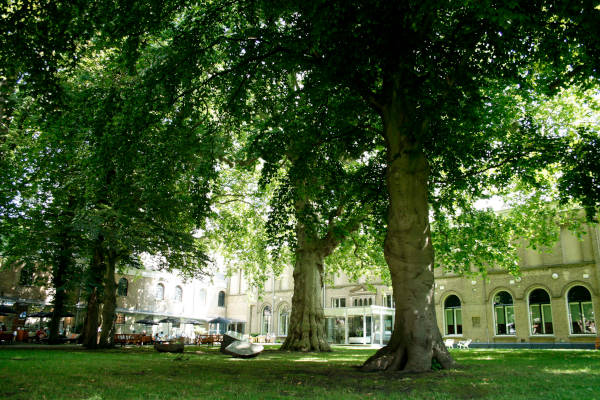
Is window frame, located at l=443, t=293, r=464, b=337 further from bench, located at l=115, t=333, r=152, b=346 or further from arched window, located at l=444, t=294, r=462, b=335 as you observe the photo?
bench, located at l=115, t=333, r=152, b=346

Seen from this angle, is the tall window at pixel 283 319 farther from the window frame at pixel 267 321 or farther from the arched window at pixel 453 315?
the arched window at pixel 453 315

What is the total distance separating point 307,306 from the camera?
64.5ft

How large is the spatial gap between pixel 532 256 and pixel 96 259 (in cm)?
2957

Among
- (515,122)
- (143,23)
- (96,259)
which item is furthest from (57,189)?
(515,122)

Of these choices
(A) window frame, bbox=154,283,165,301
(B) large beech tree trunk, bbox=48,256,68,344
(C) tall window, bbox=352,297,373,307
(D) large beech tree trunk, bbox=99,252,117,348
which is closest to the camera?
(D) large beech tree trunk, bbox=99,252,117,348

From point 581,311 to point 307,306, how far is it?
68.8 ft

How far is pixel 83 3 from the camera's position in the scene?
27.1 ft

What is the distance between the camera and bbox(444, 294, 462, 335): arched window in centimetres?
3544

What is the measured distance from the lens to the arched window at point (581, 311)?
28.6 meters

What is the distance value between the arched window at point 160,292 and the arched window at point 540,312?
35909 mm

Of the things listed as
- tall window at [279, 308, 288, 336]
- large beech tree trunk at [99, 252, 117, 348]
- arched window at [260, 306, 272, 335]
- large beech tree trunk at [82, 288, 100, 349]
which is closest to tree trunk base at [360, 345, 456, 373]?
large beech tree trunk at [99, 252, 117, 348]

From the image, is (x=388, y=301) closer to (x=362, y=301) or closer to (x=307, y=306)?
(x=362, y=301)

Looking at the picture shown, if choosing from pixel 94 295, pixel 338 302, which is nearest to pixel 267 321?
pixel 338 302

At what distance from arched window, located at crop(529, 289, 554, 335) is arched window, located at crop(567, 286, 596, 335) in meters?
1.40
